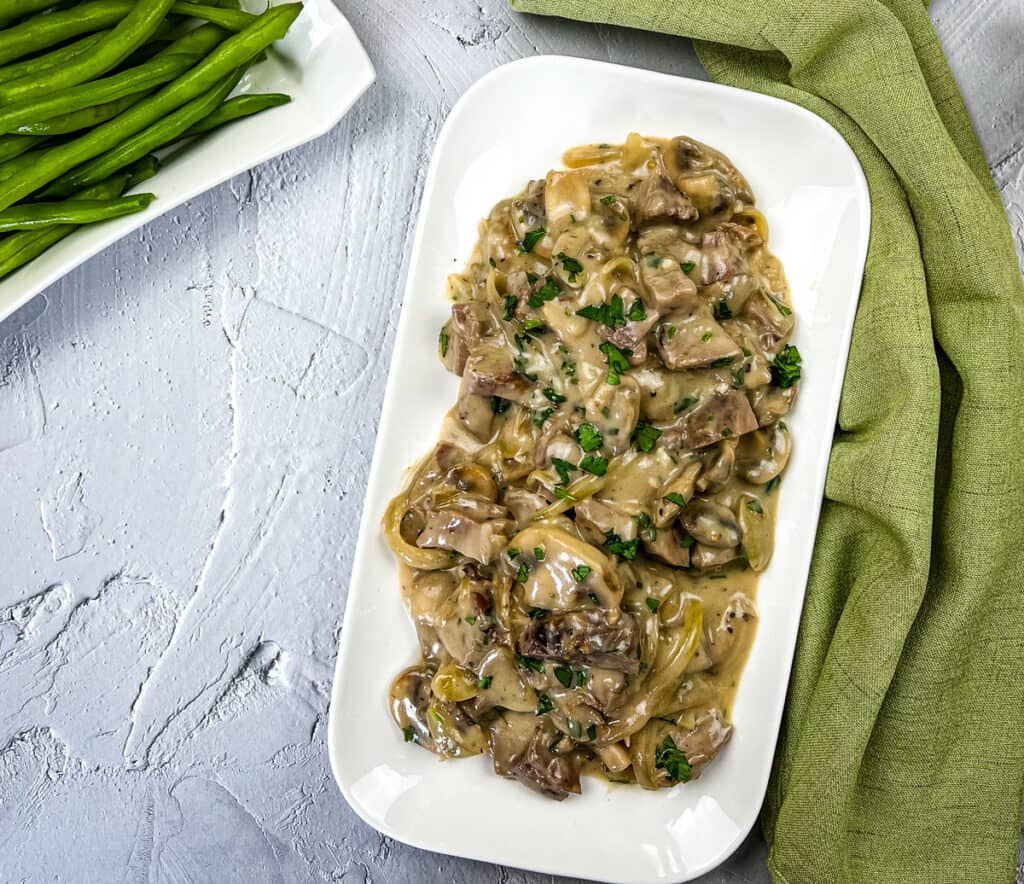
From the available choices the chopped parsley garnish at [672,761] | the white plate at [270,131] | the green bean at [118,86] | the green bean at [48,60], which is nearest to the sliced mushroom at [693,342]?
the chopped parsley garnish at [672,761]

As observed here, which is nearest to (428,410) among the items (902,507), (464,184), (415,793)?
(464,184)

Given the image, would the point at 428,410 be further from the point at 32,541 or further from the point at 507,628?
the point at 32,541

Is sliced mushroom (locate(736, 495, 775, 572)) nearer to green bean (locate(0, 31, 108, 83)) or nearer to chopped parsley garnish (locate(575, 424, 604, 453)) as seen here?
chopped parsley garnish (locate(575, 424, 604, 453))

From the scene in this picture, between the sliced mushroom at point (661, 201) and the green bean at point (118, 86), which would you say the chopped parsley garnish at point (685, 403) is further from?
the green bean at point (118, 86)

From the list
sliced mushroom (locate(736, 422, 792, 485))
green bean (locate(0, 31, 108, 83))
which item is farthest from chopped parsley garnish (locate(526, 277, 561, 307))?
green bean (locate(0, 31, 108, 83))

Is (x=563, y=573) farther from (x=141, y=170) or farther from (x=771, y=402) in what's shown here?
(x=141, y=170)
